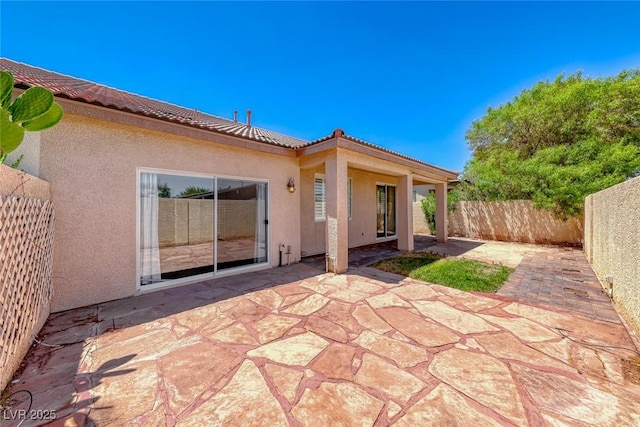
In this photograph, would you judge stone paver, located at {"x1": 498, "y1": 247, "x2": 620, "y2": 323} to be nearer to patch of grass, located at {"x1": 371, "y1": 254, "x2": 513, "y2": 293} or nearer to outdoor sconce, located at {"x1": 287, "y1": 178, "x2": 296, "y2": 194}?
patch of grass, located at {"x1": 371, "y1": 254, "x2": 513, "y2": 293}

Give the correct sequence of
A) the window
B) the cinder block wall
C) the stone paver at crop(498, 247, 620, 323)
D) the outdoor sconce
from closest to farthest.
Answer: the cinder block wall
the stone paver at crop(498, 247, 620, 323)
the outdoor sconce
the window

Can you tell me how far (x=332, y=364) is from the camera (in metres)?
3.03

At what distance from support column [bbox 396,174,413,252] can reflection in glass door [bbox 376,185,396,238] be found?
254 cm

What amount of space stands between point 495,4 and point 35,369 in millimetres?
15315

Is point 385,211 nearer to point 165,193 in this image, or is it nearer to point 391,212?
point 391,212

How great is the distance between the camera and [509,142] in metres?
16.1

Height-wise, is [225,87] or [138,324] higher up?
[225,87]

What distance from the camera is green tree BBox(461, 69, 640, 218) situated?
11.0 meters

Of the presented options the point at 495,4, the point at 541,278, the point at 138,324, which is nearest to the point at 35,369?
the point at 138,324

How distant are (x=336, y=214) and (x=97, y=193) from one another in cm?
561

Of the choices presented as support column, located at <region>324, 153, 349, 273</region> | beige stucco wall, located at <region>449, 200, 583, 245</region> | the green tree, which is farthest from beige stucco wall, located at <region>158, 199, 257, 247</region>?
beige stucco wall, located at <region>449, 200, 583, 245</region>

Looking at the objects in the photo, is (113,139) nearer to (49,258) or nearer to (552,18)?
(49,258)

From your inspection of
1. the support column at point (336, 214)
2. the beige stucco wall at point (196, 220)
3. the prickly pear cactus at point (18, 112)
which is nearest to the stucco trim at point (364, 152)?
the support column at point (336, 214)

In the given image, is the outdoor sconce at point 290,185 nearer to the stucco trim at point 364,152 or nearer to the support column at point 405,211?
the stucco trim at point 364,152
